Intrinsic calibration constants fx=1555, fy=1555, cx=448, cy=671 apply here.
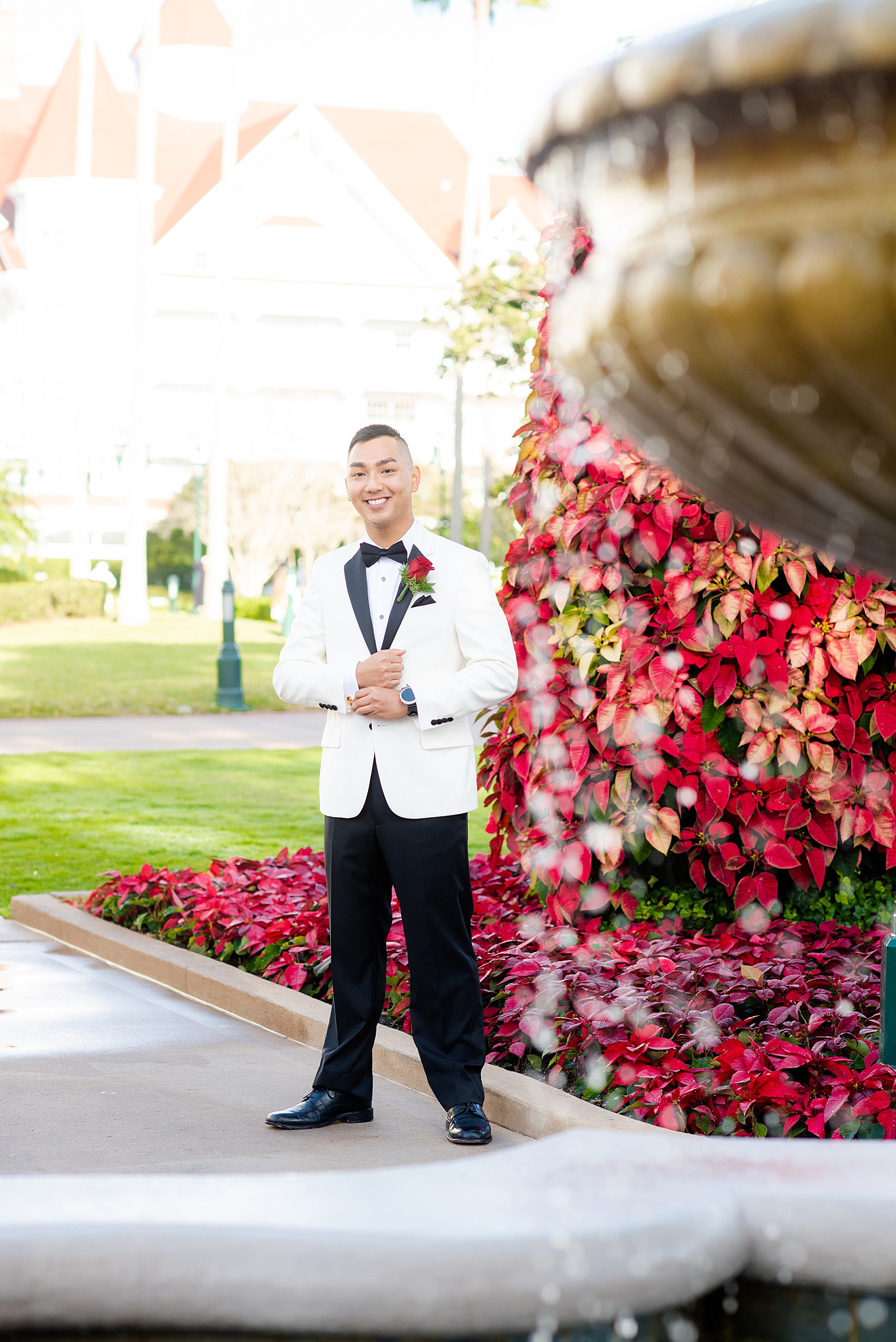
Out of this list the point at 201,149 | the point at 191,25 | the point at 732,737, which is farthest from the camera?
the point at 191,25

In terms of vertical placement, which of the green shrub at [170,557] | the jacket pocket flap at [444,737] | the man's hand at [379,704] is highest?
the green shrub at [170,557]

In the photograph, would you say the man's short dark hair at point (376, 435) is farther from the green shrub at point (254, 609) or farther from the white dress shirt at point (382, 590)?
the green shrub at point (254, 609)

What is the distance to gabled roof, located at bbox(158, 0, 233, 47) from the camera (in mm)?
76812

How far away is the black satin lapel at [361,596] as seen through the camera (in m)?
4.52

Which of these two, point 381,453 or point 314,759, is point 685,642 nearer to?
point 381,453

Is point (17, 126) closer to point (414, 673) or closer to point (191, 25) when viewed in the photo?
point (191, 25)

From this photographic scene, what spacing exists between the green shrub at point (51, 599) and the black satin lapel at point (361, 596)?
30.3m

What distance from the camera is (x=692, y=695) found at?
5.32 m

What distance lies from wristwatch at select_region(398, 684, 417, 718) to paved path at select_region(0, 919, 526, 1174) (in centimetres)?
123

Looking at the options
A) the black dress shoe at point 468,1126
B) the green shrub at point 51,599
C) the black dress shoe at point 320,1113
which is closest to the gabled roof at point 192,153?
the green shrub at point 51,599

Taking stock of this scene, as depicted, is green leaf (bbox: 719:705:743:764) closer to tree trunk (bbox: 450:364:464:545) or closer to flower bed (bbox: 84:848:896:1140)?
flower bed (bbox: 84:848:896:1140)

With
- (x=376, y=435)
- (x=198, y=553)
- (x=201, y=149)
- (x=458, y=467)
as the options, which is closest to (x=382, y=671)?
(x=376, y=435)

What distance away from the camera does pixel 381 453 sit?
4445 millimetres

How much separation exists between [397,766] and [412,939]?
0.51 m
